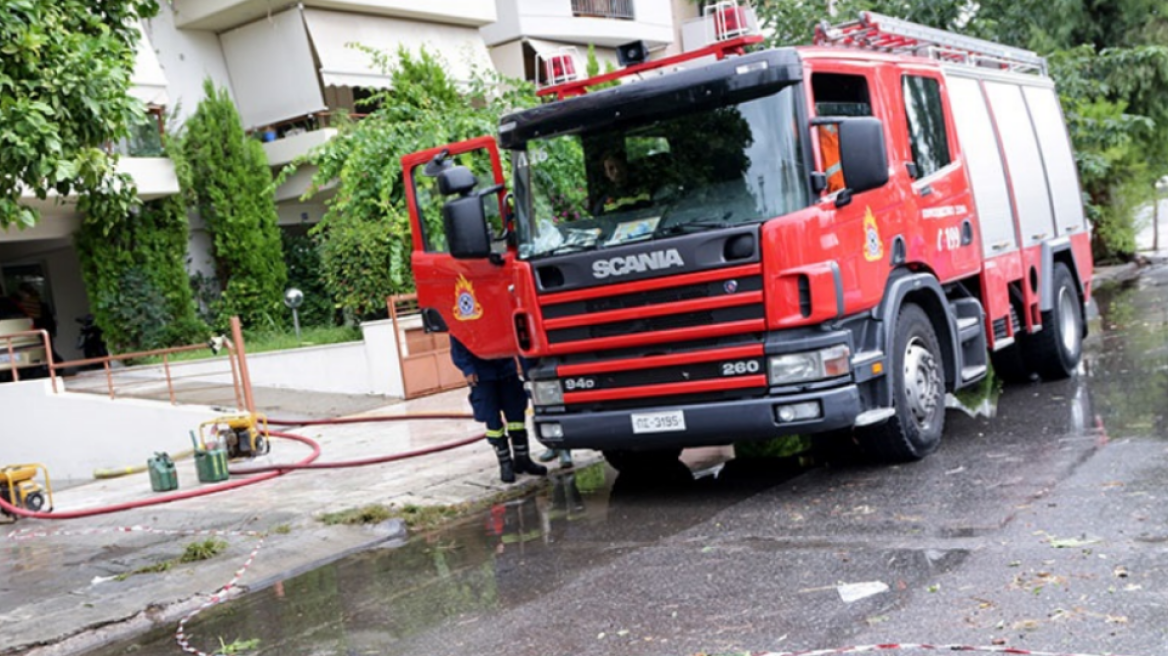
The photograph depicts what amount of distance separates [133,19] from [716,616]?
602 centimetres

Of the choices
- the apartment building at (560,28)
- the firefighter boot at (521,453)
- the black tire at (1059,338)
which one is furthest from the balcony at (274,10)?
the black tire at (1059,338)

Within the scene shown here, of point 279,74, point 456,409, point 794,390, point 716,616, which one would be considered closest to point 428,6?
point 279,74

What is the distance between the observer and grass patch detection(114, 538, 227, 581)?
24.9ft

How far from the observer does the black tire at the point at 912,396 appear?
26.1ft

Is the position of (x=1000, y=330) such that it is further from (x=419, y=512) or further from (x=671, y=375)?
(x=419, y=512)

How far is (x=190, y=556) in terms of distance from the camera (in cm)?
784

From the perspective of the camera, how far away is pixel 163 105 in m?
20.4

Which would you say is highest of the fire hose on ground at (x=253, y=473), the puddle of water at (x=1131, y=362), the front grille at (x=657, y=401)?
the front grille at (x=657, y=401)

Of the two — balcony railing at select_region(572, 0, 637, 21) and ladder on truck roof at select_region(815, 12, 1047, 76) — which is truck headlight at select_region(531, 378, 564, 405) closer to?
ladder on truck roof at select_region(815, 12, 1047, 76)

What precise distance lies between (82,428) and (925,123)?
37.4ft

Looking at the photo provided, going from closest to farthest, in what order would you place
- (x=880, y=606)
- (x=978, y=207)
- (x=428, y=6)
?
(x=880, y=606)
(x=978, y=207)
(x=428, y=6)

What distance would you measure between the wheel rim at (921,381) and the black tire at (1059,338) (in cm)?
314

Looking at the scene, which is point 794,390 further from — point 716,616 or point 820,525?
point 716,616

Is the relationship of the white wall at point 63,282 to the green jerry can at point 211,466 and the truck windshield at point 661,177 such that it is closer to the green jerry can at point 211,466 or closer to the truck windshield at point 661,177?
the green jerry can at point 211,466
